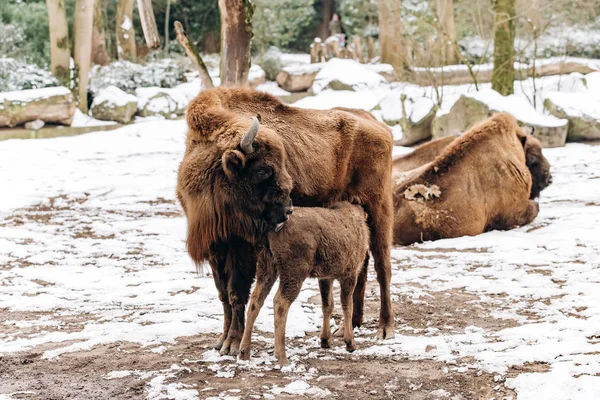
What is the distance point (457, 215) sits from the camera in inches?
376

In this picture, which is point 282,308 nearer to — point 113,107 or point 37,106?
point 37,106

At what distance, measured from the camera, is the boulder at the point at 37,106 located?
18.8 metres

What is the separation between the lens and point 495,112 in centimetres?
1600

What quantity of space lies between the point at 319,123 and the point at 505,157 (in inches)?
188

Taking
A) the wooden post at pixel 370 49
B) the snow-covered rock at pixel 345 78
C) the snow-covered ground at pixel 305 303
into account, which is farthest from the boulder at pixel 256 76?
the snow-covered ground at pixel 305 303

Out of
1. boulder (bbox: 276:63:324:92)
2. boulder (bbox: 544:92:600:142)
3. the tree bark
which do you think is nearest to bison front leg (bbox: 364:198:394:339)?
the tree bark

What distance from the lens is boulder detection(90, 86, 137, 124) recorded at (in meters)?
21.3

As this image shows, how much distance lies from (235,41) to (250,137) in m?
5.96

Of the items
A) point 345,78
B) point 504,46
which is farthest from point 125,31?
point 504,46

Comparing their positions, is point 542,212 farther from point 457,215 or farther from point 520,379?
point 520,379

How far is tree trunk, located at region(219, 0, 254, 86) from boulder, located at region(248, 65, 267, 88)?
14839mm

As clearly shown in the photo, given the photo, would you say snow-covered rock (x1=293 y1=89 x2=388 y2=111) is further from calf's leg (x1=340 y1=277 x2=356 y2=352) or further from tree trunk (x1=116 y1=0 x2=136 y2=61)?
calf's leg (x1=340 y1=277 x2=356 y2=352)

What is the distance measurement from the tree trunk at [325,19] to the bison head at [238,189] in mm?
31452

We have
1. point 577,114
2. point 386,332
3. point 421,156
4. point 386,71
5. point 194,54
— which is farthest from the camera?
point 386,71
